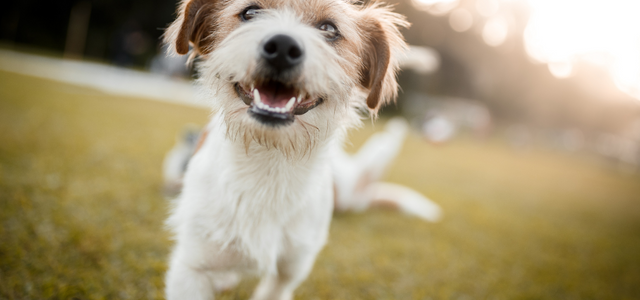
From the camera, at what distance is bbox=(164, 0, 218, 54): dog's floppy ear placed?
2064 mm

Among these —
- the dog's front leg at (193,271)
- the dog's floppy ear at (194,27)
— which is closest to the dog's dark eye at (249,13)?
the dog's floppy ear at (194,27)

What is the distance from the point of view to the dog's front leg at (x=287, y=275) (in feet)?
7.34

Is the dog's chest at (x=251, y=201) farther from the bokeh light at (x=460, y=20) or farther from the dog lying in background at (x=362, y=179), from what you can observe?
the bokeh light at (x=460, y=20)

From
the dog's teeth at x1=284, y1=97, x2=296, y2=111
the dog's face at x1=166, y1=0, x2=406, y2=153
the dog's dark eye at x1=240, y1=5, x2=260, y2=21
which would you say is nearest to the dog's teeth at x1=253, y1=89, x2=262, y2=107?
the dog's face at x1=166, y1=0, x2=406, y2=153

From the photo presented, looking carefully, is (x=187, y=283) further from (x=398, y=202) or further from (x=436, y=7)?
(x=436, y=7)

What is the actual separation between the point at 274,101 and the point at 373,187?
4008mm

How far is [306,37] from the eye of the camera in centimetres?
171

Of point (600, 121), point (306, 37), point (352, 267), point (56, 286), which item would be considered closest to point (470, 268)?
point (352, 267)

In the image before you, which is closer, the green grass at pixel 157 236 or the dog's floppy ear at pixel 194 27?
the dog's floppy ear at pixel 194 27

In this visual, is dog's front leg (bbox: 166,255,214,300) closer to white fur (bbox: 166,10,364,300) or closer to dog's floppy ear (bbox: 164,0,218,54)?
white fur (bbox: 166,10,364,300)

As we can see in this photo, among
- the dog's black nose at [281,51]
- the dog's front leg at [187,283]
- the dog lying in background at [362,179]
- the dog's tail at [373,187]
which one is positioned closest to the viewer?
the dog's black nose at [281,51]

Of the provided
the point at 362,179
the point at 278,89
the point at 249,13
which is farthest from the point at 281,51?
the point at 362,179

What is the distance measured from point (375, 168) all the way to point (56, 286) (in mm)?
4003

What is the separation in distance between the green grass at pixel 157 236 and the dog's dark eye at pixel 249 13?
2.02m
